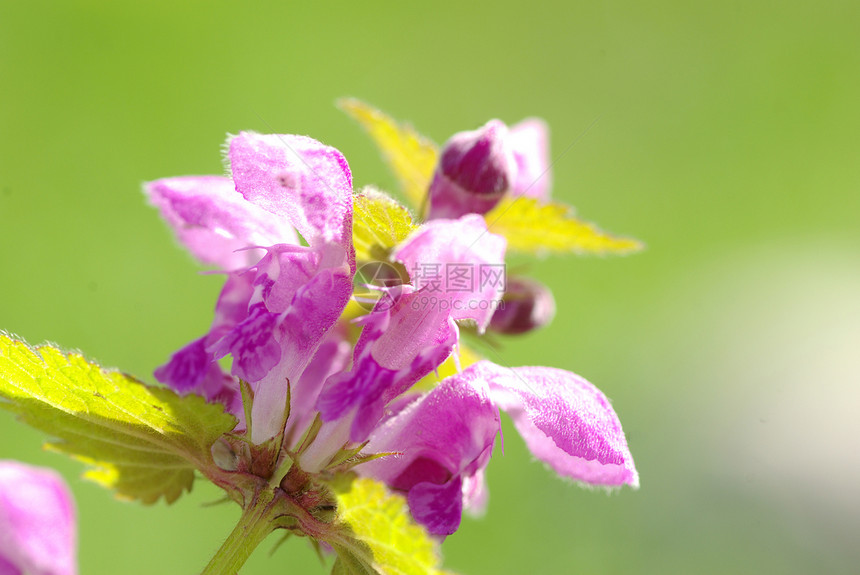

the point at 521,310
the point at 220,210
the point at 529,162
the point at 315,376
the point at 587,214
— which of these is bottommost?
the point at 587,214

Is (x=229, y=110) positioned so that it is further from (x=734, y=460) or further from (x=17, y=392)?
(x=17, y=392)

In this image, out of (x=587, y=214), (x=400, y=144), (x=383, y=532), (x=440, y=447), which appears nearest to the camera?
(x=383, y=532)

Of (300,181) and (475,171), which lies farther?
(475,171)

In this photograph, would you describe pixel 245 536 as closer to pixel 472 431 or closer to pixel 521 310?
pixel 472 431

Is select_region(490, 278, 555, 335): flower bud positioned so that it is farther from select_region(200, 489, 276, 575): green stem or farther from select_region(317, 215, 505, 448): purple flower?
select_region(200, 489, 276, 575): green stem

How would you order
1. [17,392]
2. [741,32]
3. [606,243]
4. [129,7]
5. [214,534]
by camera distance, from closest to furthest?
[17,392] → [606,243] → [214,534] → [129,7] → [741,32]

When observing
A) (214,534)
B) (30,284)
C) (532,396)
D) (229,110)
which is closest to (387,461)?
(532,396)

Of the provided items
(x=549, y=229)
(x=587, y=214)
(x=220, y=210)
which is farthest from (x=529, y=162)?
(x=587, y=214)

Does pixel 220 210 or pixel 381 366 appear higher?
pixel 220 210
